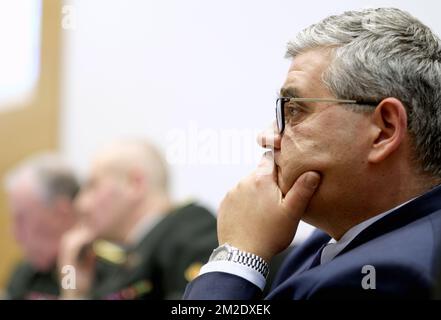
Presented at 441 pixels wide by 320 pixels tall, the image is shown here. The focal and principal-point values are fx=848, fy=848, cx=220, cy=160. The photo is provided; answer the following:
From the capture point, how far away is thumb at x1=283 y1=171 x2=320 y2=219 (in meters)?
1.66

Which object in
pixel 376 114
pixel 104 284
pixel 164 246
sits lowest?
pixel 104 284

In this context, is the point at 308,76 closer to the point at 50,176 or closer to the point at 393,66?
the point at 393,66

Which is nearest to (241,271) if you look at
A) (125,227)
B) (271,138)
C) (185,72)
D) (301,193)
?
(301,193)

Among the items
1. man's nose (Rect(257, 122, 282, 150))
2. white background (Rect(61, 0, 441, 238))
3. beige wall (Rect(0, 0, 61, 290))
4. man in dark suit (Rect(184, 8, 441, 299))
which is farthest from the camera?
beige wall (Rect(0, 0, 61, 290))

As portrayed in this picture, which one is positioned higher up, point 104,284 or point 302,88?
point 302,88

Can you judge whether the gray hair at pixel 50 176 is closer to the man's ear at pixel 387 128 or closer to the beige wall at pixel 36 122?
the beige wall at pixel 36 122

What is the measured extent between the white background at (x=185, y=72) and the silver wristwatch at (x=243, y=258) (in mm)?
493

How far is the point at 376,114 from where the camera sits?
1634 millimetres

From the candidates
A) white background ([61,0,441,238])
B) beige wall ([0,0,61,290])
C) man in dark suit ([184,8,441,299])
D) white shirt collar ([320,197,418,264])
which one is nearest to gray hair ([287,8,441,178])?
man in dark suit ([184,8,441,299])

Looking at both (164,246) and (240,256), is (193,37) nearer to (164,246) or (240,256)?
(164,246)

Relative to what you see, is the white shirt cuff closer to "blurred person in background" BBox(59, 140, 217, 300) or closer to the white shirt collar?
the white shirt collar

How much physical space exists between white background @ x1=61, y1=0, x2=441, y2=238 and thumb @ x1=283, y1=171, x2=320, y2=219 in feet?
1.30

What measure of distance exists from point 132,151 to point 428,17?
1954 millimetres

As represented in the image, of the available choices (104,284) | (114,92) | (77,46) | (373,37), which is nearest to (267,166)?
(373,37)
